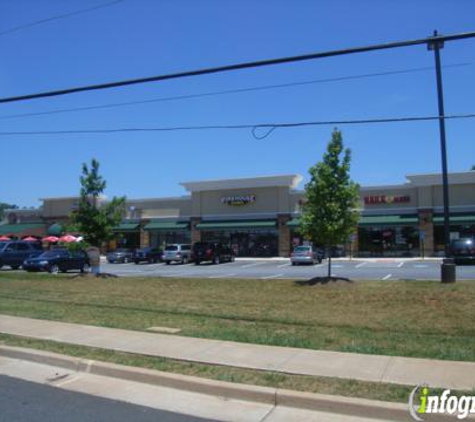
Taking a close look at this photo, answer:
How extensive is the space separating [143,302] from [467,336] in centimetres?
887

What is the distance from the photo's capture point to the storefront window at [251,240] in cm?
5122

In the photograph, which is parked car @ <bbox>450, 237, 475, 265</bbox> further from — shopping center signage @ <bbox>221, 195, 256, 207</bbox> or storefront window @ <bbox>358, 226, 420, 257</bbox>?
shopping center signage @ <bbox>221, 195, 256, 207</bbox>

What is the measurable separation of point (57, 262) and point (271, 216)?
78.0ft

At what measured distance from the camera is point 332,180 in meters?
19.7

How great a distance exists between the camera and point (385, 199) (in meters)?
47.0

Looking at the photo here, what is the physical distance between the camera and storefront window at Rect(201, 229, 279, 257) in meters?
51.2

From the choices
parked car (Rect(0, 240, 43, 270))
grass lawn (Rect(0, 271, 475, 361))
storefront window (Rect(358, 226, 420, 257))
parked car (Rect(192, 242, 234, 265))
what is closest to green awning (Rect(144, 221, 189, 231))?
parked car (Rect(192, 242, 234, 265))

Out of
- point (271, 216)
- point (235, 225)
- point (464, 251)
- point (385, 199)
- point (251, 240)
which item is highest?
point (385, 199)

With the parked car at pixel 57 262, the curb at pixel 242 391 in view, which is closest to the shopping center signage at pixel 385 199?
the parked car at pixel 57 262

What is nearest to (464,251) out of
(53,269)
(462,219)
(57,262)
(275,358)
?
(462,219)

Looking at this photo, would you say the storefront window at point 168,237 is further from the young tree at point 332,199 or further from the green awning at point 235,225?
the young tree at point 332,199

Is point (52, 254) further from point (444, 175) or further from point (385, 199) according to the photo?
point (385, 199)

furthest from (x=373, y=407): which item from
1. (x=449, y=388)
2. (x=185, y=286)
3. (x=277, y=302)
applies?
(x=185, y=286)

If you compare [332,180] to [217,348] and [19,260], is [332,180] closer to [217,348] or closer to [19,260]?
[217,348]
